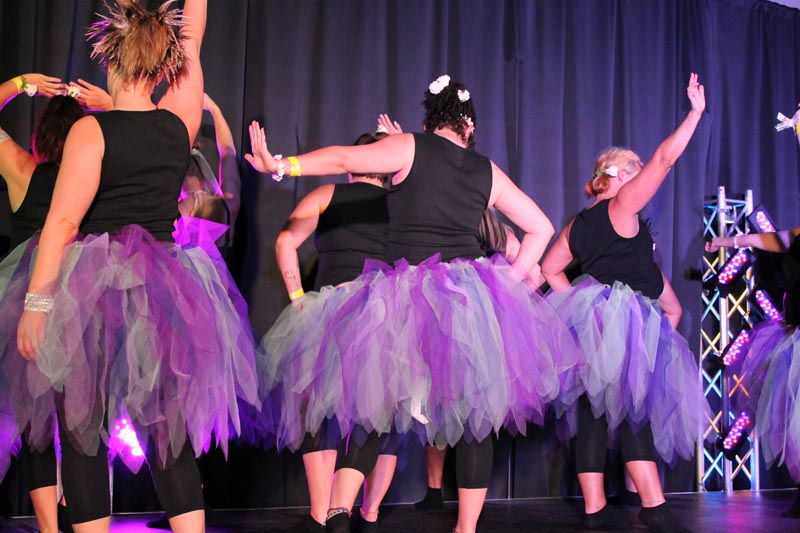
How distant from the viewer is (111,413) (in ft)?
7.29

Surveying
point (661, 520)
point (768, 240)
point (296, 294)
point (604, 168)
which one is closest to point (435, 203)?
point (296, 294)

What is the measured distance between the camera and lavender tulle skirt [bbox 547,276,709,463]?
11.9 feet

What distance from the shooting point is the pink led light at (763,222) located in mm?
5543

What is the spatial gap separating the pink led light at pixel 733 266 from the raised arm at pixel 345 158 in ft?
10.4

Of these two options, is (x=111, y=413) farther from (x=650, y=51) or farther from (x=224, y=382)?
(x=650, y=51)

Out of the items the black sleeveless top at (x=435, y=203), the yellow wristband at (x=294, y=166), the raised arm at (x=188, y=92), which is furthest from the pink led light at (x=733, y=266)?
the raised arm at (x=188, y=92)

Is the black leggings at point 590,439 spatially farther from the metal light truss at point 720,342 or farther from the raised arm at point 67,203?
the raised arm at point 67,203

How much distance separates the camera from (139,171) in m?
2.33

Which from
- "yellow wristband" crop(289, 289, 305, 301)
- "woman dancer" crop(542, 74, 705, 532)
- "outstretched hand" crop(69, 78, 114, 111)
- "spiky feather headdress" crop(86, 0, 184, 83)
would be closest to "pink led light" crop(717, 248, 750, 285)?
"woman dancer" crop(542, 74, 705, 532)

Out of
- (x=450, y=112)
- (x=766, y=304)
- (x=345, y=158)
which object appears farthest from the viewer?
(x=766, y=304)

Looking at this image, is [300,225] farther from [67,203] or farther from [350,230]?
[67,203]

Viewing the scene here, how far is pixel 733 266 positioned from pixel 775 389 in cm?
155

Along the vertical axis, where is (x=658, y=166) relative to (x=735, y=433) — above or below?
above

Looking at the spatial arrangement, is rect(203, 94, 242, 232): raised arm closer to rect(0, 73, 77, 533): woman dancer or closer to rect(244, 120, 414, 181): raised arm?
rect(0, 73, 77, 533): woman dancer
